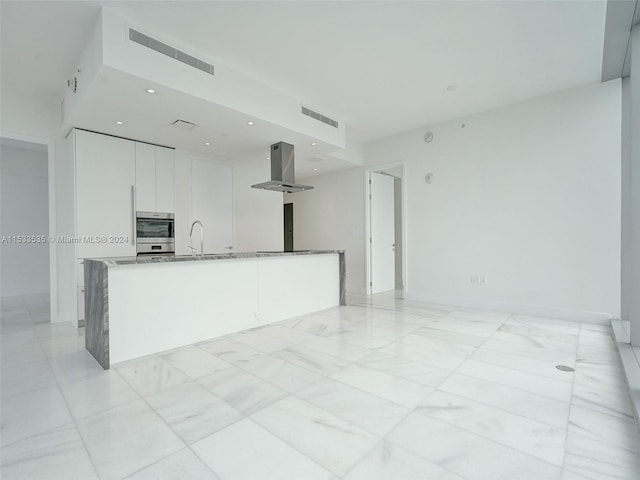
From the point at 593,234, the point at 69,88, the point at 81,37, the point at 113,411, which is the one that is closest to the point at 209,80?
the point at 81,37

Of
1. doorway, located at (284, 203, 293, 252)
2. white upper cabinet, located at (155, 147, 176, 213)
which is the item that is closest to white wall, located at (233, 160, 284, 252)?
white upper cabinet, located at (155, 147, 176, 213)

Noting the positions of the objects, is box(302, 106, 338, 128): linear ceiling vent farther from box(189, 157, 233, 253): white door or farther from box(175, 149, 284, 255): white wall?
box(189, 157, 233, 253): white door

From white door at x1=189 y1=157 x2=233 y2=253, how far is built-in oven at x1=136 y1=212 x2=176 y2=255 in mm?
327

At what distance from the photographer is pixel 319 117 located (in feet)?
14.9

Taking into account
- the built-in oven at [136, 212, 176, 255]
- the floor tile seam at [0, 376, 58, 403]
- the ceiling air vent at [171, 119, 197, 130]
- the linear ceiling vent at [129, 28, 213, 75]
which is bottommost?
the floor tile seam at [0, 376, 58, 403]

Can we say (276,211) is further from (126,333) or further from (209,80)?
(126,333)

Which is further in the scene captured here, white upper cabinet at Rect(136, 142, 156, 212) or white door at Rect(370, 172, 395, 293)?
white door at Rect(370, 172, 395, 293)

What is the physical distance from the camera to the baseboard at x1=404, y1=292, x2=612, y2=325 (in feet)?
12.5

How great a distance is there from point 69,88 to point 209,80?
5.98 ft

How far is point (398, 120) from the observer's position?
16.6 feet

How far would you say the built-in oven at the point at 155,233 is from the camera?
4438mm

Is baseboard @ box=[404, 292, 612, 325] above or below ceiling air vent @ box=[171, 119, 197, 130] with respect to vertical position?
below

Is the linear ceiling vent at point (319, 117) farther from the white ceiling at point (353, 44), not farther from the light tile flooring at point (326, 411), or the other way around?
the light tile flooring at point (326, 411)

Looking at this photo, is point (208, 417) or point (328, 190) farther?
point (328, 190)
